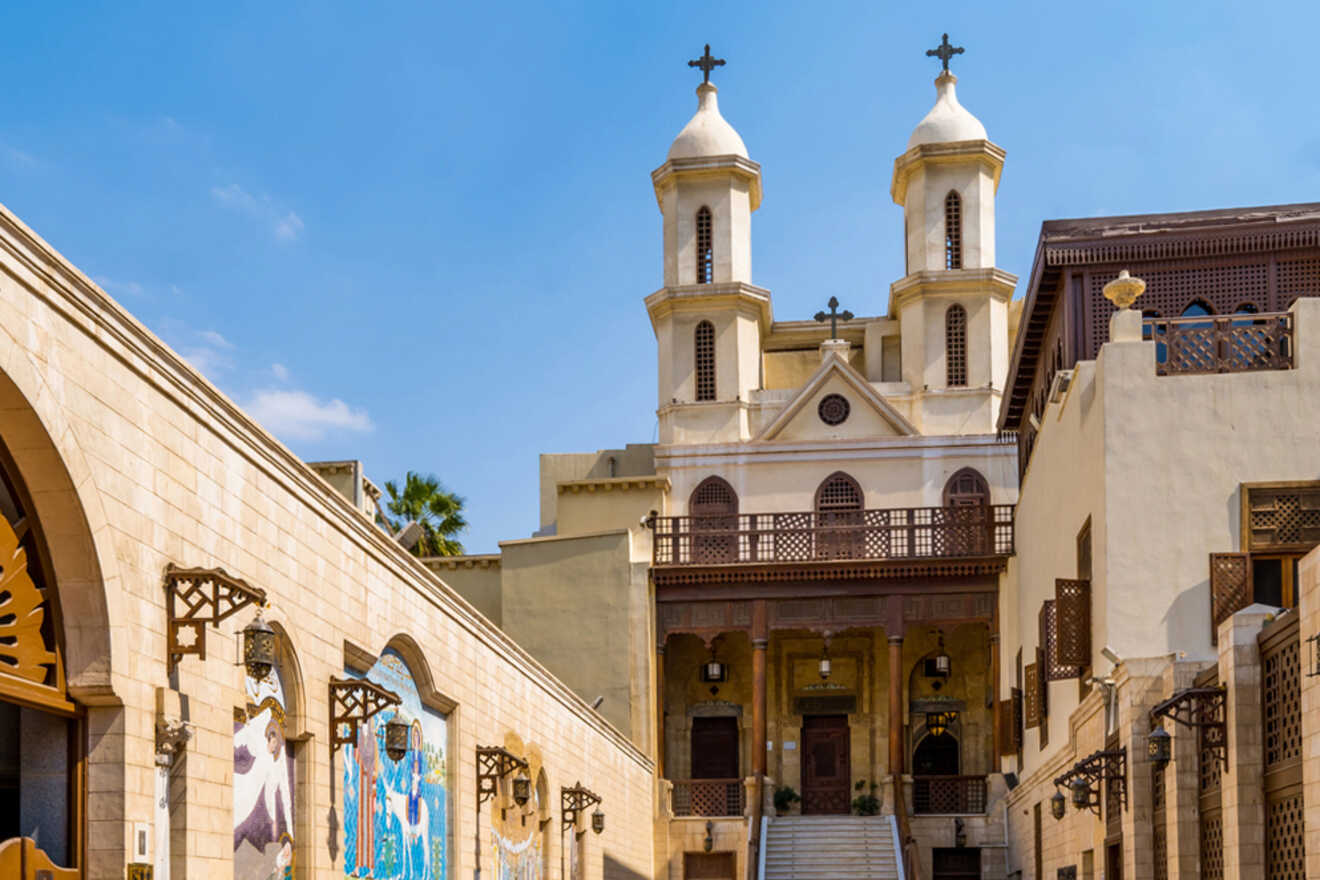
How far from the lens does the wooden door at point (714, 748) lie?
3403 centimetres

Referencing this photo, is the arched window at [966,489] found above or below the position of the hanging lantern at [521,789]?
above

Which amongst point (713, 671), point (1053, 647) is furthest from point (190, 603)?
point (713, 671)

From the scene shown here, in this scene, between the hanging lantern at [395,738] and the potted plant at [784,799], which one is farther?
the potted plant at [784,799]

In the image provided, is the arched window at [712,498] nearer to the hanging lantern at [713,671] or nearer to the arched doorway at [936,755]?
the hanging lantern at [713,671]

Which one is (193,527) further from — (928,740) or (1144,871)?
(928,740)

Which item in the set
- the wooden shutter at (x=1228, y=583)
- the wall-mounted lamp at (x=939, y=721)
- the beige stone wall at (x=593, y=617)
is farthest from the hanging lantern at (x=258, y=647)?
the wall-mounted lamp at (x=939, y=721)

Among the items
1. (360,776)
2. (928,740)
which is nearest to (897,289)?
(928,740)

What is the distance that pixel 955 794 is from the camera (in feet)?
101

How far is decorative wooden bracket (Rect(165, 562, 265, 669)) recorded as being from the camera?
28.7ft

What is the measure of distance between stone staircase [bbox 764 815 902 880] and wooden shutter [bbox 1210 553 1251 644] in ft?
42.8

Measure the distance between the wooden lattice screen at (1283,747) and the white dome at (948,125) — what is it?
2544 cm

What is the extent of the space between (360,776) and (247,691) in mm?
2610

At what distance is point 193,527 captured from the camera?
926 centimetres

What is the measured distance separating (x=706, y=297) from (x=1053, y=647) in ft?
56.3
